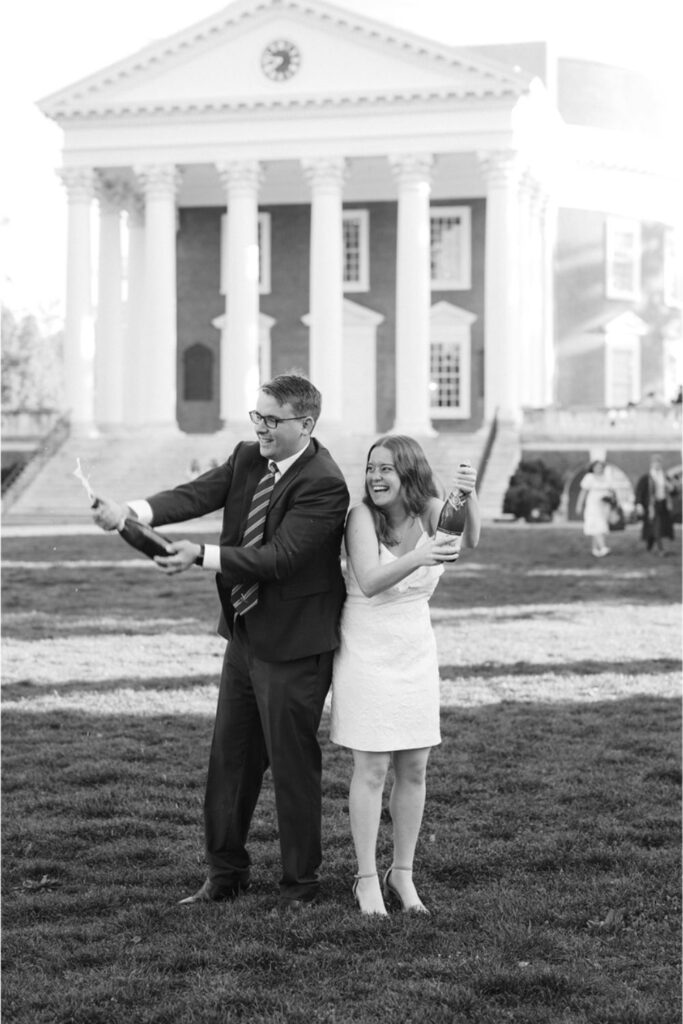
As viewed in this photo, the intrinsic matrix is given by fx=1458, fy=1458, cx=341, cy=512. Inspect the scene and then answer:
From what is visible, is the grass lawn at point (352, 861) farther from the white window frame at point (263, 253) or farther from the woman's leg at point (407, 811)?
the white window frame at point (263, 253)

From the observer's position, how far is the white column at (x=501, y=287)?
147 ft

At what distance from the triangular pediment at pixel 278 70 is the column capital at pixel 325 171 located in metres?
1.76

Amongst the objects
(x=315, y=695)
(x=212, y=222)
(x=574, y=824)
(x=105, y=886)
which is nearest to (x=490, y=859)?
(x=574, y=824)

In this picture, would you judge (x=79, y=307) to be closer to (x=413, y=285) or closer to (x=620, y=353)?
(x=413, y=285)

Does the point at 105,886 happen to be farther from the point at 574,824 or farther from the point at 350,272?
the point at 350,272

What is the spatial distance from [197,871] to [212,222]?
4747 centimetres

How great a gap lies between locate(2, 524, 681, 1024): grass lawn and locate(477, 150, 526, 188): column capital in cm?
3270

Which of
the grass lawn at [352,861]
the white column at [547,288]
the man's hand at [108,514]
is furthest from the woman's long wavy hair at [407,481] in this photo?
the white column at [547,288]

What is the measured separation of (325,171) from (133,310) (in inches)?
366

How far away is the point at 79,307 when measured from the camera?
47.1 m

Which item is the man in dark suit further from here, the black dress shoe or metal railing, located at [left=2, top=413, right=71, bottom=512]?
metal railing, located at [left=2, top=413, right=71, bottom=512]

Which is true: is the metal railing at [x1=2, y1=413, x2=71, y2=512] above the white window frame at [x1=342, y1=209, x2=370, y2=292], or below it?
below

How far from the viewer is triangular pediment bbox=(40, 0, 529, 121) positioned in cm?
4416

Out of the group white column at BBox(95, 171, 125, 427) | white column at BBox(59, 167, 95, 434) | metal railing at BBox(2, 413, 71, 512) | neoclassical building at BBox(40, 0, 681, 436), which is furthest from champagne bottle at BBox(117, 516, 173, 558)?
white column at BBox(95, 171, 125, 427)
